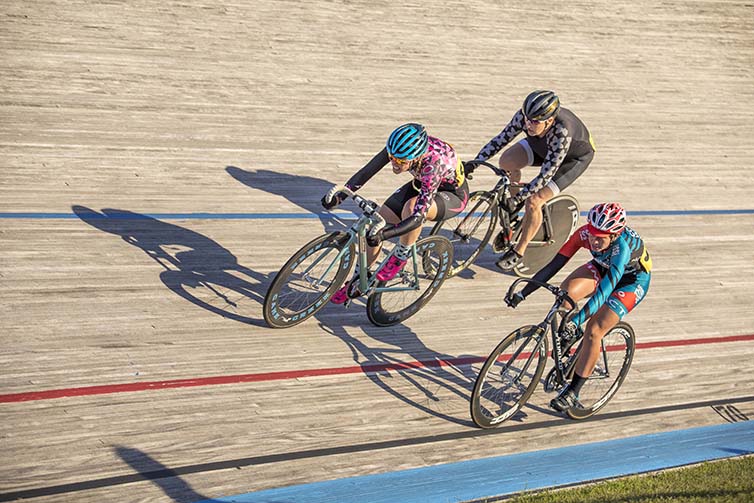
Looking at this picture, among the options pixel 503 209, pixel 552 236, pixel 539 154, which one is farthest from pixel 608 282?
pixel 552 236

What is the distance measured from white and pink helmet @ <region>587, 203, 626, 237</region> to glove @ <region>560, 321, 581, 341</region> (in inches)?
22.0

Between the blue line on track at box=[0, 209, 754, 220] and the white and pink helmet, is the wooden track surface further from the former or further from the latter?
the white and pink helmet

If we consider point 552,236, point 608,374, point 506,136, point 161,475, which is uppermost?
point 506,136

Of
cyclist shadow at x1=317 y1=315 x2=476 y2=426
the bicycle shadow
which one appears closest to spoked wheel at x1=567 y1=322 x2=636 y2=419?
cyclist shadow at x1=317 y1=315 x2=476 y2=426

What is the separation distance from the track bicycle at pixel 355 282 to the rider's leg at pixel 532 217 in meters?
0.87

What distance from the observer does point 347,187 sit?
18.0 ft

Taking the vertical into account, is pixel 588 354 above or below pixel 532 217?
below

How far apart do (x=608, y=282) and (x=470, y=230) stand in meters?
2.25

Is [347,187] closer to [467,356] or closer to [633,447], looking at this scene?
[467,356]

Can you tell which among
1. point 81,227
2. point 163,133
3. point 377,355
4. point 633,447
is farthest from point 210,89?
point 633,447

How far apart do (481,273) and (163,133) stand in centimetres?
339

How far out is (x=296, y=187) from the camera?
791 cm

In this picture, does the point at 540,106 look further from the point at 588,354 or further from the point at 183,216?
the point at 183,216

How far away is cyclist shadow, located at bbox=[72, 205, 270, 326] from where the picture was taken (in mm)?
5988
